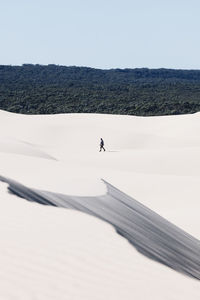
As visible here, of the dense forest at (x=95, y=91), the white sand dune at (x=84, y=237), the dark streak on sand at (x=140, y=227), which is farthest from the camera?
the dense forest at (x=95, y=91)

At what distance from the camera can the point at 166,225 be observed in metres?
10.5

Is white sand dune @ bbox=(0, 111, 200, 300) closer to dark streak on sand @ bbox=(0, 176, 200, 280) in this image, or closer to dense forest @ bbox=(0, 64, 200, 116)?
dark streak on sand @ bbox=(0, 176, 200, 280)

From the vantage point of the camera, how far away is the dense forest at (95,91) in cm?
7688

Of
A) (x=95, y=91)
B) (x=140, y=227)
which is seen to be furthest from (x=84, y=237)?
(x=95, y=91)

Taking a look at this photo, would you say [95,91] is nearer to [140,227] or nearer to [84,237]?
[140,227]

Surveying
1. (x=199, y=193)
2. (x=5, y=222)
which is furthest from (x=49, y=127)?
(x=5, y=222)

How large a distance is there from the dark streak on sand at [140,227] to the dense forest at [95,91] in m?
59.4

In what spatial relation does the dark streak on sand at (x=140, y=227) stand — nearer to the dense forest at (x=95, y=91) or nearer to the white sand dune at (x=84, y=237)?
the white sand dune at (x=84, y=237)

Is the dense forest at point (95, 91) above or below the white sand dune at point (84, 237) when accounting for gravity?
above

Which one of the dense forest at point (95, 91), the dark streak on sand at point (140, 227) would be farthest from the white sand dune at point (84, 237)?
the dense forest at point (95, 91)

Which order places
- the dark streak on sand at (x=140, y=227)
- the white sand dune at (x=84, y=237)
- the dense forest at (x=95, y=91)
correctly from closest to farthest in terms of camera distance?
1. the white sand dune at (x=84, y=237)
2. the dark streak on sand at (x=140, y=227)
3. the dense forest at (x=95, y=91)

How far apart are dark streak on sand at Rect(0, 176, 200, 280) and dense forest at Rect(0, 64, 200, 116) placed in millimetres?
59390

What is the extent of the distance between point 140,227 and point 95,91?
9623 cm

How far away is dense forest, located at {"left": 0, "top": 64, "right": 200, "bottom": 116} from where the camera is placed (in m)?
76.9
